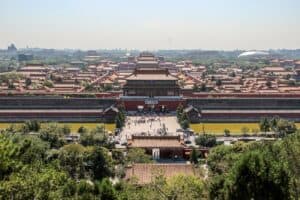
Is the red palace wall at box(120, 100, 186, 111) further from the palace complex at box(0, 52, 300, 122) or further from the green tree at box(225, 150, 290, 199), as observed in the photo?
the green tree at box(225, 150, 290, 199)

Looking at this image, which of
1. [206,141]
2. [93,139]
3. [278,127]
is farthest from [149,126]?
[278,127]

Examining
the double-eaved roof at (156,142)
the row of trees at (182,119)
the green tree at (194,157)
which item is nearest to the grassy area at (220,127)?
the row of trees at (182,119)

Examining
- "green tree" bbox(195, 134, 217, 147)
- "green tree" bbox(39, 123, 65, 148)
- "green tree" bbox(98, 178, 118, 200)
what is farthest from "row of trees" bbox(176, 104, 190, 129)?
"green tree" bbox(98, 178, 118, 200)

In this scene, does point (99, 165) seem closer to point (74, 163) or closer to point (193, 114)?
point (74, 163)

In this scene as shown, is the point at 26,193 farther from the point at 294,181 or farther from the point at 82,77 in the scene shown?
the point at 82,77

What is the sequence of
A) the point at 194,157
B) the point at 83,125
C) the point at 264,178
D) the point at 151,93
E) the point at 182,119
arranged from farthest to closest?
the point at 151,93 < the point at 83,125 < the point at 182,119 < the point at 194,157 < the point at 264,178

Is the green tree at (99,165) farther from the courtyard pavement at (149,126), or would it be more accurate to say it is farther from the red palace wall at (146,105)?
the red palace wall at (146,105)
